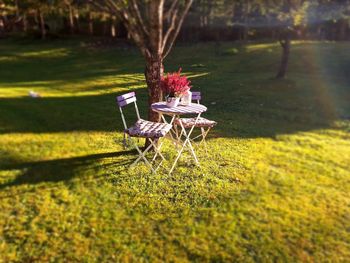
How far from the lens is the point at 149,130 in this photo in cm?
714

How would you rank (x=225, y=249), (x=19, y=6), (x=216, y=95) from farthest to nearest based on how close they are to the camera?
(x=19, y=6) → (x=216, y=95) → (x=225, y=249)

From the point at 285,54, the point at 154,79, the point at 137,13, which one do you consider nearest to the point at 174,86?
the point at 154,79

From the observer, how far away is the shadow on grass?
7.02m

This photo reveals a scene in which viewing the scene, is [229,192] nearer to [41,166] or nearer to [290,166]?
[290,166]

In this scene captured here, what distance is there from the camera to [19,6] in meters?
37.1

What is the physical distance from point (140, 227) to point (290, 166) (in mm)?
4313

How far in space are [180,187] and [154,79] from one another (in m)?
2.37

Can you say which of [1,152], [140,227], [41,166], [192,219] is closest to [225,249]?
[192,219]

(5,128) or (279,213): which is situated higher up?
(5,128)

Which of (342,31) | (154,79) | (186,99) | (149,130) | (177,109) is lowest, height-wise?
(149,130)

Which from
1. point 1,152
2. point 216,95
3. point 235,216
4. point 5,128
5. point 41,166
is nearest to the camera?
point 235,216

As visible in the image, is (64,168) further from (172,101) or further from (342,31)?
(342,31)

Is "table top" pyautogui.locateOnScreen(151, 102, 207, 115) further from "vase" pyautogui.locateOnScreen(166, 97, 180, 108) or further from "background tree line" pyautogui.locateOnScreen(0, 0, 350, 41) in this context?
"background tree line" pyautogui.locateOnScreen(0, 0, 350, 41)

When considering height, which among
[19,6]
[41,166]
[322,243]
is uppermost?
[19,6]
